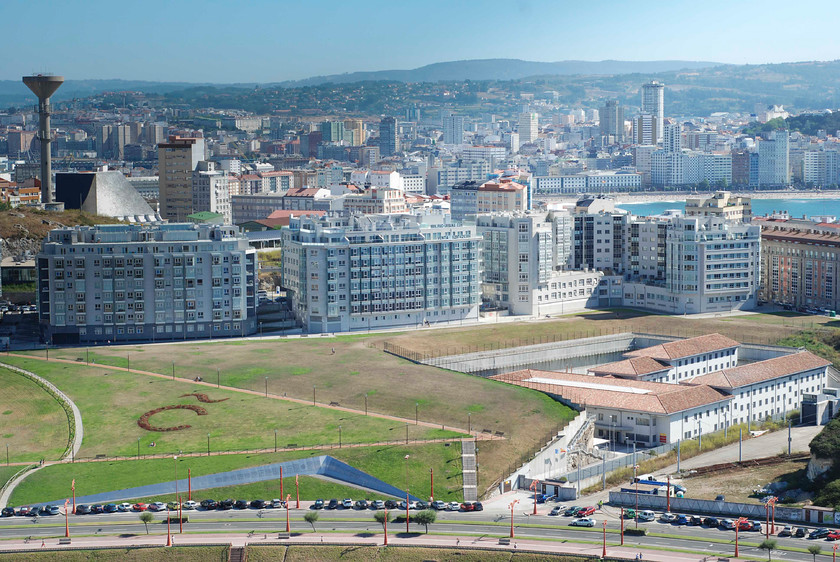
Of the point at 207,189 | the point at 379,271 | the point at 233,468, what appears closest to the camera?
the point at 233,468

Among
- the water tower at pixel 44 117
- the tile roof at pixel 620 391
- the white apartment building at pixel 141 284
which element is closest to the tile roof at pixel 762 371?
the tile roof at pixel 620 391

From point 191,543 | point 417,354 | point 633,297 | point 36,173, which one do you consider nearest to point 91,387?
point 417,354

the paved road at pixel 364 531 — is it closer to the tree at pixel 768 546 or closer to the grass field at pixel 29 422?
the tree at pixel 768 546

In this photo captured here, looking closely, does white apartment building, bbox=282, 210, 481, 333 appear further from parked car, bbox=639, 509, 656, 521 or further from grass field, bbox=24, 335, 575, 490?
parked car, bbox=639, 509, 656, 521

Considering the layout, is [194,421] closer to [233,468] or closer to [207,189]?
[233,468]

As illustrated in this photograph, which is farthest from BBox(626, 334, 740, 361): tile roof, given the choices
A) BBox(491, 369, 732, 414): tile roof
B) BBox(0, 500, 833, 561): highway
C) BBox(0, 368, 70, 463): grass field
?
BBox(0, 368, 70, 463): grass field

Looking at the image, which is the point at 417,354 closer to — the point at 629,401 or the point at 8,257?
the point at 629,401

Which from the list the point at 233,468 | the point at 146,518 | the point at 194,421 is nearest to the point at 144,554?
the point at 146,518
